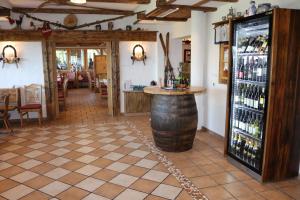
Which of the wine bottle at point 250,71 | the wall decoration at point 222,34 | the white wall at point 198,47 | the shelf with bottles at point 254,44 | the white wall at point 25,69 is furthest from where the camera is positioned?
the white wall at point 25,69

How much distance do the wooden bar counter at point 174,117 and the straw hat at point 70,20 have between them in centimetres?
352

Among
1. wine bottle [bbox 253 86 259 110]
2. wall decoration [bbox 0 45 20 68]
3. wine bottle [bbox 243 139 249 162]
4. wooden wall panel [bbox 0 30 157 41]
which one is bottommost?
wine bottle [bbox 243 139 249 162]

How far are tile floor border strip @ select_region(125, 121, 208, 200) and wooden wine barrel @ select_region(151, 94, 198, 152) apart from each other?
0.21m

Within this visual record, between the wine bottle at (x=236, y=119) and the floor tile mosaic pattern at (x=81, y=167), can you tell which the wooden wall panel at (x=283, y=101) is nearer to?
the wine bottle at (x=236, y=119)

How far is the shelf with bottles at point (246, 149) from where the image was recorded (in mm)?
3354

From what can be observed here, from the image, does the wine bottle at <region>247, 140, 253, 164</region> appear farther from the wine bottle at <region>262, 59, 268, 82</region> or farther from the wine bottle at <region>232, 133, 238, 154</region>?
the wine bottle at <region>262, 59, 268, 82</region>

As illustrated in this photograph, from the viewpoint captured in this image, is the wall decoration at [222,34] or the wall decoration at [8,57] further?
the wall decoration at [8,57]

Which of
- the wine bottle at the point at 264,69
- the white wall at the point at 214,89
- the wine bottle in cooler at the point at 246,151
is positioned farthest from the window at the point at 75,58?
the wine bottle at the point at 264,69

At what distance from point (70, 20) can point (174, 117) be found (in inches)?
163

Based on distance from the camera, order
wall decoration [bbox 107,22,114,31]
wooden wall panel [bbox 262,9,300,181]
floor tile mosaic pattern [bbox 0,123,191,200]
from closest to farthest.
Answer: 1. wooden wall panel [bbox 262,9,300,181]
2. floor tile mosaic pattern [bbox 0,123,191,200]
3. wall decoration [bbox 107,22,114,31]

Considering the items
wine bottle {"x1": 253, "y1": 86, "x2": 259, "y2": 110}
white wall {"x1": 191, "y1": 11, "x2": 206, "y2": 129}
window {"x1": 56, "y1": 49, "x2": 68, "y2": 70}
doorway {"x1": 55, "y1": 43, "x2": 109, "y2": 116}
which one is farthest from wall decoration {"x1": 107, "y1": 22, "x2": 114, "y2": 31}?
window {"x1": 56, "y1": 49, "x2": 68, "y2": 70}

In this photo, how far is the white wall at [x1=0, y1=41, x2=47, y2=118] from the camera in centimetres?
643

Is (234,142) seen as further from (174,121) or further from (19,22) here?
(19,22)

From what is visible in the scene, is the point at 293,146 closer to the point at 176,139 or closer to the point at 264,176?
the point at 264,176
